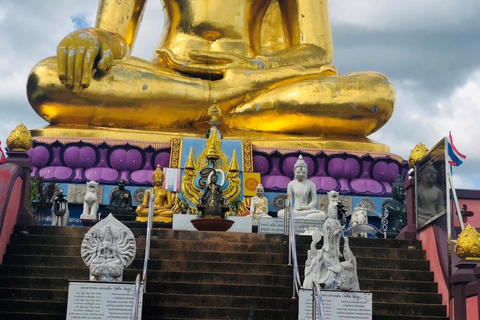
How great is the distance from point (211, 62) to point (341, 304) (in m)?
9.27

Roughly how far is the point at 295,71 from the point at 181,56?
7.33ft

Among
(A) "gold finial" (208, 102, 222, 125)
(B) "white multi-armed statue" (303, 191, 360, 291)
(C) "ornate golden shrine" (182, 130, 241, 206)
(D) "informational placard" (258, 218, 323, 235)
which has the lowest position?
(B) "white multi-armed statue" (303, 191, 360, 291)

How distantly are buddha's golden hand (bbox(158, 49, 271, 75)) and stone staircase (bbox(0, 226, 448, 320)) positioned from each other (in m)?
6.50

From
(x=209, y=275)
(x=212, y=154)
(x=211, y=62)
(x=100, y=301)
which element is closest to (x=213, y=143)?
(x=212, y=154)

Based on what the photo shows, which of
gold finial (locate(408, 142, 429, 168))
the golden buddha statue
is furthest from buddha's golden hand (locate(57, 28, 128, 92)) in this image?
gold finial (locate(408, 142, 429, 168))

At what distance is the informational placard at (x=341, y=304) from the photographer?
27.1 ft

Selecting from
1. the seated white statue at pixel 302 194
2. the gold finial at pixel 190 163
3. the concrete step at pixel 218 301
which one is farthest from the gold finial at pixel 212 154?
the concrete step at pixel 218 301

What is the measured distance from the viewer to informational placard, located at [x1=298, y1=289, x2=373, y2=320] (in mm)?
8266

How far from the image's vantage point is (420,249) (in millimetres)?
10922

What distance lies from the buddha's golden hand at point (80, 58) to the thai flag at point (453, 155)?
688 cm

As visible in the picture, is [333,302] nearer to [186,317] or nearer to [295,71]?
[186,317]

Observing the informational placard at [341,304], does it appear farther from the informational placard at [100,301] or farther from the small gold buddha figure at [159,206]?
the small gold buddha figure at [159,206]

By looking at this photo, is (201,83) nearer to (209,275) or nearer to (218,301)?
(209,275)

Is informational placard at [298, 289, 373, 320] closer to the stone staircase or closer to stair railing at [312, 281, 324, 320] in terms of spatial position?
stair railing at [312, 281, 324, 320]
